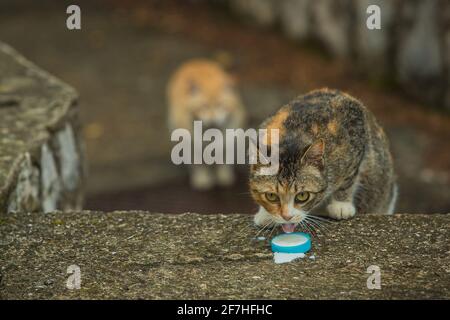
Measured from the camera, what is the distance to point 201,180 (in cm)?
877

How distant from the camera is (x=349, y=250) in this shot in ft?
13.0

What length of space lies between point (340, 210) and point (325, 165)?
0.82 ft

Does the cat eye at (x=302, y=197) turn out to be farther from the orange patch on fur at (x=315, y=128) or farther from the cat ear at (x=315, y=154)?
the orange patch on fur at (x=315, y=128)

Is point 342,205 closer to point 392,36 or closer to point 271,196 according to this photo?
point 271,196

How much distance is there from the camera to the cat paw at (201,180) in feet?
28.7

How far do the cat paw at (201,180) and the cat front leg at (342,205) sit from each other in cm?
421

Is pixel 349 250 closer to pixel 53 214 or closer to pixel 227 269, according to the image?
pixel 227 269

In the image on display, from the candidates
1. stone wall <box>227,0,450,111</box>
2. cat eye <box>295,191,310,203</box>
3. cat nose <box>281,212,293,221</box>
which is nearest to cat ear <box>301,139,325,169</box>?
cat eye <box>295,191,310,203</box>

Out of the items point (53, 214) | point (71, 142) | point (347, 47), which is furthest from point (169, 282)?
point (347, 47)

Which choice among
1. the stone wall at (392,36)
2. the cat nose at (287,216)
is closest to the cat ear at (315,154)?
the cat nose at (287,216)

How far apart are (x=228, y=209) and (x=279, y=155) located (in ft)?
13.4

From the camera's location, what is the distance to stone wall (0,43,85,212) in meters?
4.86

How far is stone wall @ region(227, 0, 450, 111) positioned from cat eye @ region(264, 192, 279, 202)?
5.25 m

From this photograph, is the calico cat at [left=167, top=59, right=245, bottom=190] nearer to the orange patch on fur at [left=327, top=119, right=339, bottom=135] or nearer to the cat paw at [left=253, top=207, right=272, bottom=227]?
the orange patch on fur at [left=327, top=119, right=339, bottom=135]
